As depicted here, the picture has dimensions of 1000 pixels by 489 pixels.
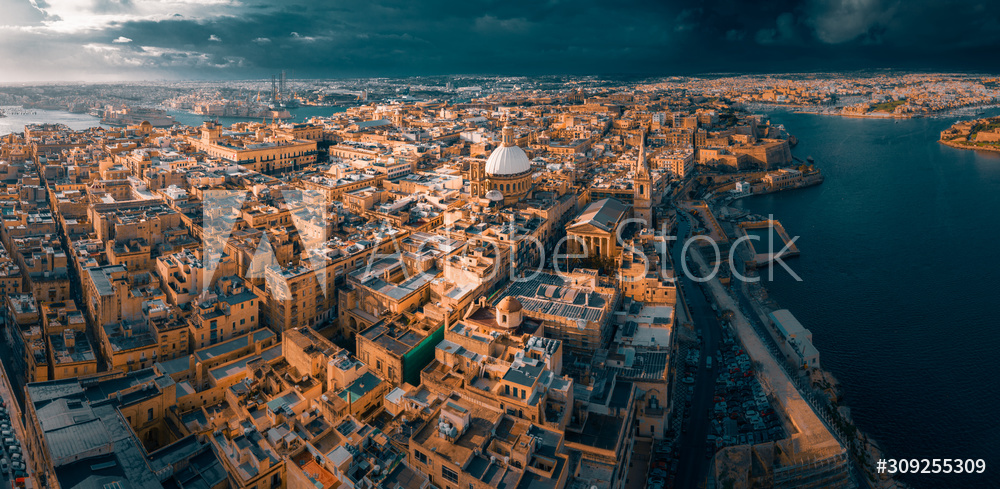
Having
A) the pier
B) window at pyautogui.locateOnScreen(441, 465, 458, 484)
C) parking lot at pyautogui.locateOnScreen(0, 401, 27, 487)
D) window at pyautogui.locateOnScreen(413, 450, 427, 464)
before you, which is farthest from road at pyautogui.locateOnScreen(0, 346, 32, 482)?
the pier

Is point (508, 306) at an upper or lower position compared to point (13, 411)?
upper

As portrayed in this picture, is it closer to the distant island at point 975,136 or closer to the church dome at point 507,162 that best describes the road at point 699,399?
the church dome at point 507,162

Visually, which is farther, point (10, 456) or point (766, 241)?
point (766, 241)

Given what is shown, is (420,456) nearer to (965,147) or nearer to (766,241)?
(766,241)

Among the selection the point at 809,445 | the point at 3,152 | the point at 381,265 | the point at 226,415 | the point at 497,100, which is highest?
the point at 497,100

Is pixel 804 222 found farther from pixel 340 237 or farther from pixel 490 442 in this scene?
pixel 490 442

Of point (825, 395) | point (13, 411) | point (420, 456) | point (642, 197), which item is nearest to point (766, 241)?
point (642, 197)

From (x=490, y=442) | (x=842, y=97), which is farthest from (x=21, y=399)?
(x=842, y=97)

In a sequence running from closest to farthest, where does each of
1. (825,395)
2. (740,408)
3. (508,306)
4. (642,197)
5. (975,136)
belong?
(508,306) → (740,408) → (825,395) → (642,197) → (975,136)
